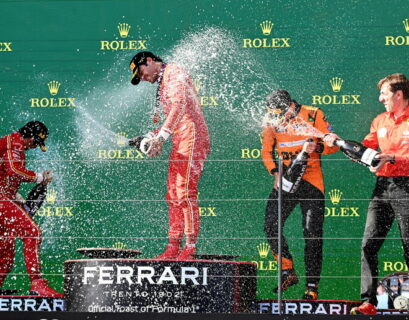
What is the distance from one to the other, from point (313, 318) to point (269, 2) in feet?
5.71

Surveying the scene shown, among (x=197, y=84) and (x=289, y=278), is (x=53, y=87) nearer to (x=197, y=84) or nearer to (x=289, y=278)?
(x=197, y=84)

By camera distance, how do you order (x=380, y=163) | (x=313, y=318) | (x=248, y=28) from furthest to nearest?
(x=248, y=28)
(x=380, y=163)
(x=313, y=318)

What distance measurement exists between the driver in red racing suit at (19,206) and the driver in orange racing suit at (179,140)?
0.55m

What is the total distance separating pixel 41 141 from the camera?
3.55 meters

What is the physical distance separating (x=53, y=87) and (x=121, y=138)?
0.42m

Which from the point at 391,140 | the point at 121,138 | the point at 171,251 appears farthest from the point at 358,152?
the point at 121,138

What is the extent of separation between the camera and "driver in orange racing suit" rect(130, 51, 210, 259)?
341 cm

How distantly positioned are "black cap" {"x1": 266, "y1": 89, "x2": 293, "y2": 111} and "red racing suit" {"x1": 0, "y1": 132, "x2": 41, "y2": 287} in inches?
46.8

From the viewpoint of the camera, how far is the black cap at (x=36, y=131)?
11.6 ft

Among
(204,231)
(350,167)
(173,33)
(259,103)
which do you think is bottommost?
(204,231)

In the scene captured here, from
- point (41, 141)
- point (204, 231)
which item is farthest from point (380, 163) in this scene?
point (41, 141)

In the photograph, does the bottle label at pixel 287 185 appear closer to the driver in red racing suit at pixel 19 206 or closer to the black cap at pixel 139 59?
the black cap at pixel 139 59

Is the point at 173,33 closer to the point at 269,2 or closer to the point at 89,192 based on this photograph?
the point at 269,2

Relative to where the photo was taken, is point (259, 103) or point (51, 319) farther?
point (259, 103)
